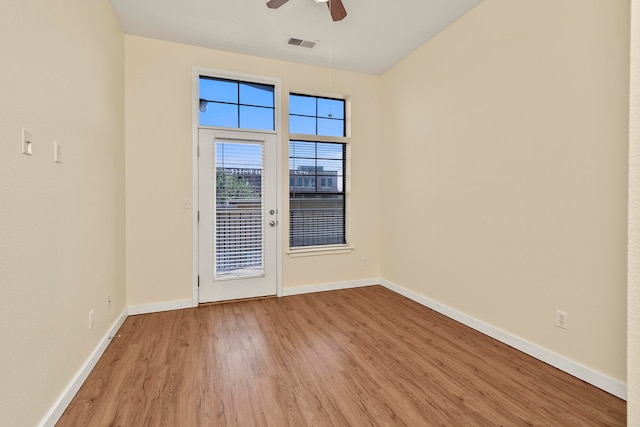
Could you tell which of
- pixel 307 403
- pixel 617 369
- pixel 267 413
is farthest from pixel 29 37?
pixel 617 369

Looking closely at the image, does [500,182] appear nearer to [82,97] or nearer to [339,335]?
[339,335]

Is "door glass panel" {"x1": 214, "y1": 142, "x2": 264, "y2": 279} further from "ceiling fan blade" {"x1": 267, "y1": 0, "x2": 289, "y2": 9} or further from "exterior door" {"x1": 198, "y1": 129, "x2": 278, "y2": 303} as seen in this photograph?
"ceiling fan blade" {"x1": 267, "y1": 0, "x2": 289, "y2": 9}

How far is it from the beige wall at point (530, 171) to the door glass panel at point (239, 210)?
6.61 ft

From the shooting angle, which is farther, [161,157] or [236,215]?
[236,215]

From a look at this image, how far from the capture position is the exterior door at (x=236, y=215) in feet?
12.1

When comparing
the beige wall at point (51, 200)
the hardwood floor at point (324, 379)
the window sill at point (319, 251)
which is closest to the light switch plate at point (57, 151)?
the beige wall at point (51, 200)

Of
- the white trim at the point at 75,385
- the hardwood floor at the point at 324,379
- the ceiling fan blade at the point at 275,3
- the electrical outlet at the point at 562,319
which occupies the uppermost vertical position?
the ceiling fan blade at the point at 275,3

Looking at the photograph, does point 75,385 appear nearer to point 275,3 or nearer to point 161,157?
point 161,157

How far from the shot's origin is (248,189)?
3857 millimetres

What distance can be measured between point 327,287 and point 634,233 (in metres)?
3.52

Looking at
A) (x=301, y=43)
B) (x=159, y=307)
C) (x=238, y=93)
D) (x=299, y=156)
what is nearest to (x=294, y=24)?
(x=301, y=43)

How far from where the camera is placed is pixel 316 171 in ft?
14.1

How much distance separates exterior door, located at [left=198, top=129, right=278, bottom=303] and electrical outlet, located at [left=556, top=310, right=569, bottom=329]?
9.59ft

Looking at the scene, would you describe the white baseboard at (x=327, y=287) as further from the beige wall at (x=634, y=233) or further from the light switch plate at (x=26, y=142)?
the beige wall at (x=634, y=233)
